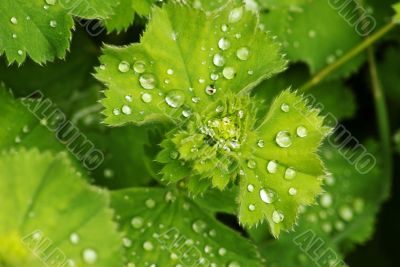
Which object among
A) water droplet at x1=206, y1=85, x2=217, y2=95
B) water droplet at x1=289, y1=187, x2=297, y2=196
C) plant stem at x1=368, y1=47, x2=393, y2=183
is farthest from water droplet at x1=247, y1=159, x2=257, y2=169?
plant stem at x1=368, y1=47, x2=393, y2=183

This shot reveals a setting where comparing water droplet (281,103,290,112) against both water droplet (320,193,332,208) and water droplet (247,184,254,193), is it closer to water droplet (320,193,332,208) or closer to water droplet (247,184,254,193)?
water droplet (247,184,254,193)

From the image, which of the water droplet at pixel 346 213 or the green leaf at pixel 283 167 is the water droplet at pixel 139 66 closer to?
the green leaf at pixel 283 167

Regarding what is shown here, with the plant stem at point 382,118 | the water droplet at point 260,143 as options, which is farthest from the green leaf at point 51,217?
the plant stem at point 382,118

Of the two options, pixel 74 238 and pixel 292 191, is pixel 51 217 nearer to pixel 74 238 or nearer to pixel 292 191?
pixel 74 238

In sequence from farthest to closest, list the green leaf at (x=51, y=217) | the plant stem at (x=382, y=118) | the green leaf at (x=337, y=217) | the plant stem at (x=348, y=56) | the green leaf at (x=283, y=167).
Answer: the plant stem at (x=382, y=118)
the plant stem at (x=348, y=56)
the green leaf at (x=337, y=217)
the green leaf at (x=283, y=167)
the green leaf at (x=51, y=217)

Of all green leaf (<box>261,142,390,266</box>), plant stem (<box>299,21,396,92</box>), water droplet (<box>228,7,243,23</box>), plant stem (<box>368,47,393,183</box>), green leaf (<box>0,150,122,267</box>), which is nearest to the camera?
Answer: green leaf (<box>0,150,122,267</box>)

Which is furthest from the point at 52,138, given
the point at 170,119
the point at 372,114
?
the point at 372,114

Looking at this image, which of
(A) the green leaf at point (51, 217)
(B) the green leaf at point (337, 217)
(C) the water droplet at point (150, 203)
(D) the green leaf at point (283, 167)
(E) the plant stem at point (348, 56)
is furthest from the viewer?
(E) the plant stem at point (348, 56)
